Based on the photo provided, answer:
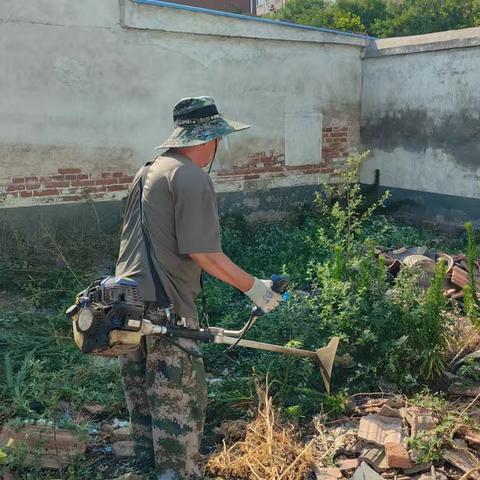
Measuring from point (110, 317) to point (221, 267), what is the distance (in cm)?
57

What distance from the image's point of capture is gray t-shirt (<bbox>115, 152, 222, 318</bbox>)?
2.66m

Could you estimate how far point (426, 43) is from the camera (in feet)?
26.6

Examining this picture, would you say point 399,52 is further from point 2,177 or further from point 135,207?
point 135,207

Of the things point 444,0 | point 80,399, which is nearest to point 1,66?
point 80,399

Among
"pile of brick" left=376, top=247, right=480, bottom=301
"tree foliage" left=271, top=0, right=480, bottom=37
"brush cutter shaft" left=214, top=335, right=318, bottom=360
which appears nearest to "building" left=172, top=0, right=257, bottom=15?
"tree foliage" left=271, top=0, right=480, bottom=37

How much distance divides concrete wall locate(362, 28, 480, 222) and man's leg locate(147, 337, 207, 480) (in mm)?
6180

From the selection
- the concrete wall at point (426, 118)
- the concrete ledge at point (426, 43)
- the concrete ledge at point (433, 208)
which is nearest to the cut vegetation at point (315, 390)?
the concrete ledge at point (433, 208)

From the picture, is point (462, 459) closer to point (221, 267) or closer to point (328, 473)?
point (328, 473)

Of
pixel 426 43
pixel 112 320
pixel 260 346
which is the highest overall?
pixel 426 43

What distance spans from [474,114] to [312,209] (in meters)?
2.64

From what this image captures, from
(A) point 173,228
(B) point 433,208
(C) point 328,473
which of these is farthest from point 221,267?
(B) point 433,208

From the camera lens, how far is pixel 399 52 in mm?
8547

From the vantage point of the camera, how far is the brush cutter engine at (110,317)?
259 centimetres

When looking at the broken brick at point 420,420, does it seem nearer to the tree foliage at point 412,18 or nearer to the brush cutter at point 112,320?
the brush cutter at point 112,320
